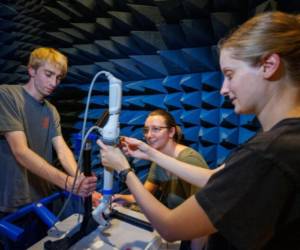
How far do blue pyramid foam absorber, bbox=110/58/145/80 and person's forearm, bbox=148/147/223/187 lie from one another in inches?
65.5

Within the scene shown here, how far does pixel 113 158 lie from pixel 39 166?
583mm

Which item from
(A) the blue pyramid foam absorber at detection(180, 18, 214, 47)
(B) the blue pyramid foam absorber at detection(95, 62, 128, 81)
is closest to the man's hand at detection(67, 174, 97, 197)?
(A) the blue pyramid foam absorber at detection(180, 18, 214, 47)

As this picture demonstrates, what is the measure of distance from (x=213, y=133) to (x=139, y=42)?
108cm

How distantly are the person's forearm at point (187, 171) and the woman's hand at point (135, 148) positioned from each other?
3 cm

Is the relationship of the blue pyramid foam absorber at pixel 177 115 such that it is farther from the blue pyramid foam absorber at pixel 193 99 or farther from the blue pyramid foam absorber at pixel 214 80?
the blue pyramid foam absorber at pixel 214 80

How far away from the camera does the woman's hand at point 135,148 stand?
1.17 meters

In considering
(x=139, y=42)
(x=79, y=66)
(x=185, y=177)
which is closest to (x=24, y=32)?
(x=79, y=66)

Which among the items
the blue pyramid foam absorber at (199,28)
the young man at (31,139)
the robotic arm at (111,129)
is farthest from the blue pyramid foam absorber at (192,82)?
the robotic arm at (111,129)

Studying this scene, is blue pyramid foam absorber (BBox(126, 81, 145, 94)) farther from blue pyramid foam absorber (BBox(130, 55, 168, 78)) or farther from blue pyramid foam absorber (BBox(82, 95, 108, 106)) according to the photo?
blue pyramid foam absorber (BBox(82, 95, 108, 106))

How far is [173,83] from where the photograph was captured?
2432 millimetres

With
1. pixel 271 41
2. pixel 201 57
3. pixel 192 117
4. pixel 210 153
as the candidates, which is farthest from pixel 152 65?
pixel 271 41

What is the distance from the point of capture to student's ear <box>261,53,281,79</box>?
0.56 m

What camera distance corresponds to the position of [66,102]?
11.1ft

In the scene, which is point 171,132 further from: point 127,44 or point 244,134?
point 127,44
